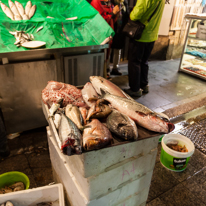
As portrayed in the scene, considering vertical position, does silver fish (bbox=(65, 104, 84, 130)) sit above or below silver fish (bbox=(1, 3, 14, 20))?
below

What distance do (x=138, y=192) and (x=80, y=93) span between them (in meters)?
1.18

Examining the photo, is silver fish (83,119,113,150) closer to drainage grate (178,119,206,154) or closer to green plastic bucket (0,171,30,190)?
green plastic bucket (0,171,30,190)

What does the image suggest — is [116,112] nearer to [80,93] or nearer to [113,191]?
[80,93]

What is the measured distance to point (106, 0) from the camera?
15.8 feet

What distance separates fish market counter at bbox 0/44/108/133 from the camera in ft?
9.55

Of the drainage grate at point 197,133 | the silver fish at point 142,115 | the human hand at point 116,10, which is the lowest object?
the drainage grate at point 197,133

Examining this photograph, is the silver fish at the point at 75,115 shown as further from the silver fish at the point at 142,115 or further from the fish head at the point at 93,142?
the silver fish at the point at 142,115

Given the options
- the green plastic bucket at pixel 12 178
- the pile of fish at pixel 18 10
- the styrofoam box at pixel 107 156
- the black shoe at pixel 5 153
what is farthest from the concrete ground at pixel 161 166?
the pile of fish at pixel 18 10

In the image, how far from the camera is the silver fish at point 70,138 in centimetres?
112

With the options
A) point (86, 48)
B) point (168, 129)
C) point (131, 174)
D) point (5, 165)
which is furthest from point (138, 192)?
point (86, 48)

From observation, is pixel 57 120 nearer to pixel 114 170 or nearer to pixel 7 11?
pixel 114 170

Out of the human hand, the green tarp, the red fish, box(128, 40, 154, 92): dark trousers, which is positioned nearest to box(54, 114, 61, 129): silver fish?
the red fish

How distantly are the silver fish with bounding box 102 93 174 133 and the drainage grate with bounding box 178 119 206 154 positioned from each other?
2474mm

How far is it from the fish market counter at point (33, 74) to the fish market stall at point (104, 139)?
4.52 feet
